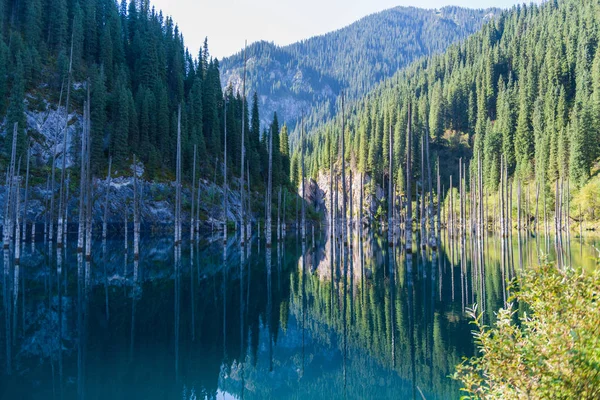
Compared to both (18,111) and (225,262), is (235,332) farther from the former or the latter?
(18,111)

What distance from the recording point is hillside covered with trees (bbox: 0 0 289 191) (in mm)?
56969

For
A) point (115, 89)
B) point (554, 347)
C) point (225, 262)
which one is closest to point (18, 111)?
point (115, 89)

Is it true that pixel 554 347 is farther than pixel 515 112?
No

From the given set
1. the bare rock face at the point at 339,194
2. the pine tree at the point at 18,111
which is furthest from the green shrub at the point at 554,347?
the bare rock face at the point at 339,194

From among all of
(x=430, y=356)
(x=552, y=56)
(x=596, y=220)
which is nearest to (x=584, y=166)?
(x=596, y=220)

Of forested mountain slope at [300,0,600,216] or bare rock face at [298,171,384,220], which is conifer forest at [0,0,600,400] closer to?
forested mountain slope at [300,0,600,216]

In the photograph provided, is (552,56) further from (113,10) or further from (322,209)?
(113,10)

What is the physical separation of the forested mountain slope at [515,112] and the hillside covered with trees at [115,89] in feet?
84.9

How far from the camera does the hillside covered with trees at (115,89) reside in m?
57.0

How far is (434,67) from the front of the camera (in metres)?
168

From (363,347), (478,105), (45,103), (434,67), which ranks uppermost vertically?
(434,67)

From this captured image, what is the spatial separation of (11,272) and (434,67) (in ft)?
561

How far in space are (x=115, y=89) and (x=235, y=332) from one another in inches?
2540

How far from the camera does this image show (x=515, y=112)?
11238cm
